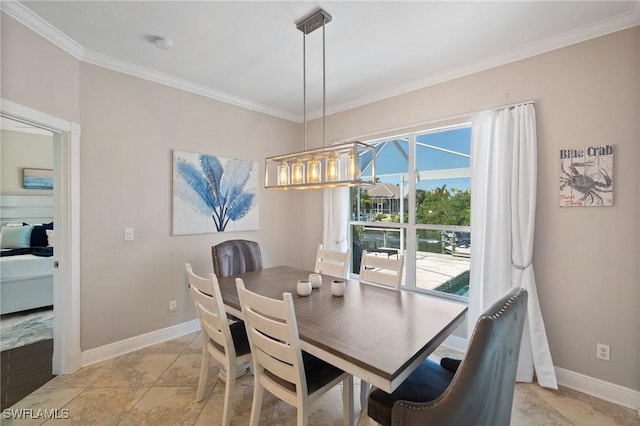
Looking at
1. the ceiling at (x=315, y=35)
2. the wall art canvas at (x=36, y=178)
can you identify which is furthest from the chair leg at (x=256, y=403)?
the wall art canvas at (x=36, y=178)

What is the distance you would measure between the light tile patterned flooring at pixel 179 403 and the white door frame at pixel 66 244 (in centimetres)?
21

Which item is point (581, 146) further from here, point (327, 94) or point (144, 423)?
point (144, 423)

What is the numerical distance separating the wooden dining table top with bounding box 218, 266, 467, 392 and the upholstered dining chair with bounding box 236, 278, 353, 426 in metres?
0.11

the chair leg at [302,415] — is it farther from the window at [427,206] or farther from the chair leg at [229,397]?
the window at [427,206]

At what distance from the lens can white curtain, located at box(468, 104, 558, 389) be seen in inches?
91.1

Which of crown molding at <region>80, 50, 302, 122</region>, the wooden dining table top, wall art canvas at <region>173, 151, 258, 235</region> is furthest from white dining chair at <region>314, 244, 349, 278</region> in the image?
crown molding at <region>80, 50, 302, 122</region>

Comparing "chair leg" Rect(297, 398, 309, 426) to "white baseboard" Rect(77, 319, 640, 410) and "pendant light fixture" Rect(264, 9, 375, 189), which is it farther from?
"white baseboard" Rect(77, 319, 640, 410)

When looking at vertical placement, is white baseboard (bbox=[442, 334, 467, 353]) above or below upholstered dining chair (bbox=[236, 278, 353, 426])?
below

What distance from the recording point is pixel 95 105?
102 inches

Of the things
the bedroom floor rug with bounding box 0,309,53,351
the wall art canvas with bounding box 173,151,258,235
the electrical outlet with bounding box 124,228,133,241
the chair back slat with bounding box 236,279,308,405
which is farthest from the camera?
the wall art canvas with bounding box 173,151,258,235

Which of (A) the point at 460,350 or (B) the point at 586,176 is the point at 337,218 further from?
(B) the point at 586,176

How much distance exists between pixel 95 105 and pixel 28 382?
236 cm

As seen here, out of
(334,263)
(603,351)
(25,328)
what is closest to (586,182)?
(603,351)

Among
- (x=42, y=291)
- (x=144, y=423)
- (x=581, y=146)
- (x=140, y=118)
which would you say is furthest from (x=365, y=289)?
(x=42, y=291)
